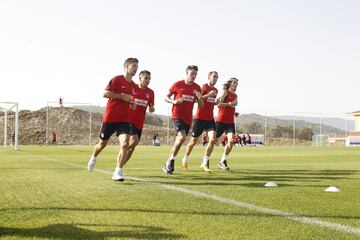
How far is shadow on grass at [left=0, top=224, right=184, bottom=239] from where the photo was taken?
3867 mm

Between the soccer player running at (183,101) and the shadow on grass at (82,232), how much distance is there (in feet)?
21.5

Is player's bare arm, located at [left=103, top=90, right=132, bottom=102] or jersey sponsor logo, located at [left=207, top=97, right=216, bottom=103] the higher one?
jersey sponsor logo, located at [left=207, top=97, right=216, bottom=103]

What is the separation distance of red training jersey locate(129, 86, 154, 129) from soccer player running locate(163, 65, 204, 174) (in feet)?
3.09

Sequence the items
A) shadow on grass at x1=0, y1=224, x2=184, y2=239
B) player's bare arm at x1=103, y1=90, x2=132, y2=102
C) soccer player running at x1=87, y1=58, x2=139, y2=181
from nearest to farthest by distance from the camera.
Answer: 1. shadow on grass at x1=0, y1=224, x2=184, y2=239
2. player's bare arm at x1=103, y1=90, x2=132, y2=102
3. soccer player running at x1=87, y1=58, x2=139, y2=181

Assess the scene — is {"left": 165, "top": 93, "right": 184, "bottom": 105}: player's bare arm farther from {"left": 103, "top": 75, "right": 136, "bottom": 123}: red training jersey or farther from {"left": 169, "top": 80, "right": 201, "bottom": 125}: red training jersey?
{"left": 103, "top": 75, "right": 136, "bottom": 123}: red training jersey

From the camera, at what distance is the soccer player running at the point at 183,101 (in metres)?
10.8

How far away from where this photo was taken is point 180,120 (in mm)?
10844

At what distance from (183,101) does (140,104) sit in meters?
1.38

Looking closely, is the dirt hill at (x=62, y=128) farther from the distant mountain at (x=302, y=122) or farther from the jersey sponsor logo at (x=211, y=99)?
the jersey sponsor logo at (x=211, y=99)

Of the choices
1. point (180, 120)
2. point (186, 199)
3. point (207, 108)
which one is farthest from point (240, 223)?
point (207, 108)

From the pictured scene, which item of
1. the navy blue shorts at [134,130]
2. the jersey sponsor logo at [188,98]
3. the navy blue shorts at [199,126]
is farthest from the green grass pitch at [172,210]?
the navy blue shorts at [199,126]

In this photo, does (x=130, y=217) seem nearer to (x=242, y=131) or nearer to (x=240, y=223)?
(x=240, y=223)

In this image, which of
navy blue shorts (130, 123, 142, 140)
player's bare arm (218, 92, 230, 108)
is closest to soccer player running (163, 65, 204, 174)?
player's bare arm (218, 92, 230, 108)

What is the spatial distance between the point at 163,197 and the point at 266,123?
5176cm
